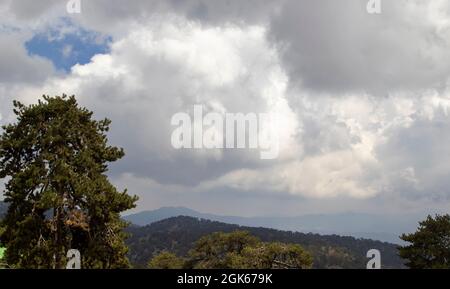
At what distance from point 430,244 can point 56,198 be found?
45.8 m

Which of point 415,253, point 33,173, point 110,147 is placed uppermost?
point 110,147

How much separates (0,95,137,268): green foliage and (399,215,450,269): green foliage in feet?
126

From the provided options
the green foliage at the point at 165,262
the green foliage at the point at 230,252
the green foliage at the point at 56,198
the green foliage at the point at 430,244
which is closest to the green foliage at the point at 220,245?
the green foliage at the point at 230,252

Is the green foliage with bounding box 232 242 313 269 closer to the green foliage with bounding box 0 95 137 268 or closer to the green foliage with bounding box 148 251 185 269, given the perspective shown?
the green foliage with bounding box 0 95 137 268

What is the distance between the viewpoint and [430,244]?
58.1 metres

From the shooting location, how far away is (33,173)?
112 ft

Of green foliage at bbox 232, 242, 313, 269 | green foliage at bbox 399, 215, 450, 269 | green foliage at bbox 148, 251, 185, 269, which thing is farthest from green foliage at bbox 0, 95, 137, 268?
green foliage at bbox 148, 251, 185, 269

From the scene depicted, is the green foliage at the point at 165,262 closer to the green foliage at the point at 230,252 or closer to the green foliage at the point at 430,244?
the green foliage at the point at 230,252

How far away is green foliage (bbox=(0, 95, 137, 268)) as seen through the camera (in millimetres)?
34281

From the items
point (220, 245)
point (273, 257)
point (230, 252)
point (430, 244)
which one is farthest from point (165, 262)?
point (430, 244)
